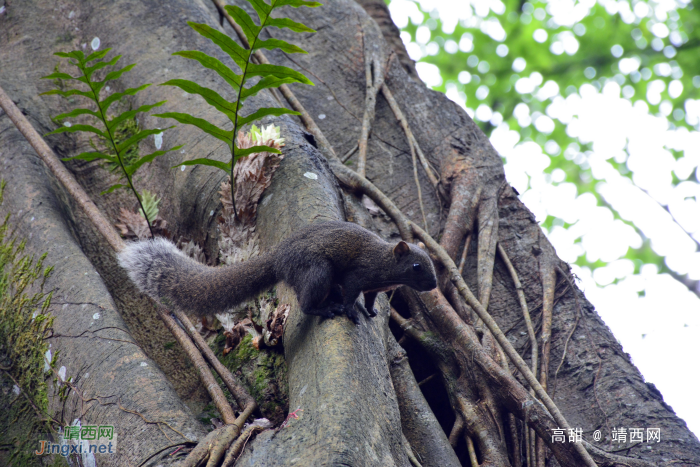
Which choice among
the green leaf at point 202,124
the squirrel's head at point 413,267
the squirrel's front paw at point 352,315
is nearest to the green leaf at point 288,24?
the green leaf at point 202,124

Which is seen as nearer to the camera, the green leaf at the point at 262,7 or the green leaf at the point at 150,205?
the green leaf at the point at 262,7

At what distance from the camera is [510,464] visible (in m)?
3.08

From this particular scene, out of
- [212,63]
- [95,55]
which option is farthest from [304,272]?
[95,55]

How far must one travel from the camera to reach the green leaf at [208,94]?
9.12 ft

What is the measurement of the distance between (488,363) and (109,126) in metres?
2.94

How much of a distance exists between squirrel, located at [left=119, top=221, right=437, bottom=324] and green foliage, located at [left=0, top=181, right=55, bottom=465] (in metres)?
0.54

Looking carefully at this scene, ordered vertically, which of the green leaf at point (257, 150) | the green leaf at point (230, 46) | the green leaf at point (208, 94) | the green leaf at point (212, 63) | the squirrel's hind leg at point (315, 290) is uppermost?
the green leaf at point (230, 46)

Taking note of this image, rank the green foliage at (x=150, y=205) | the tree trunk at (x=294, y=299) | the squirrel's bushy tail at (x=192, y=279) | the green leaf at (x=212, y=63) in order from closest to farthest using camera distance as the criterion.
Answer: the tree trunk at (x=294, y=299) < the green leaf at (x=212, y=63) < the squirrel's bushy tail at (x=192, y=279) < the green foliage at (x=150, y=205)

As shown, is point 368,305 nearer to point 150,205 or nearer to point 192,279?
point 192,279

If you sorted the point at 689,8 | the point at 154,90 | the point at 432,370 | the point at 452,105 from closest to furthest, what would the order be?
the point at 432,370
the point at 154,90
the point at 452,105
the point at 689,8

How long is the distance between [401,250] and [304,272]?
0.72 metres

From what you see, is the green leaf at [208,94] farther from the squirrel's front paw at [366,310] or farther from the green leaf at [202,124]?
A: the squirrel's front paw at [366,310]

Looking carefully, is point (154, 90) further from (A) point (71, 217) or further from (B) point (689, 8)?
(B) point (689, 8)

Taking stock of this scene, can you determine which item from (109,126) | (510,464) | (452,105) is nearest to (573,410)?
(510,464)
